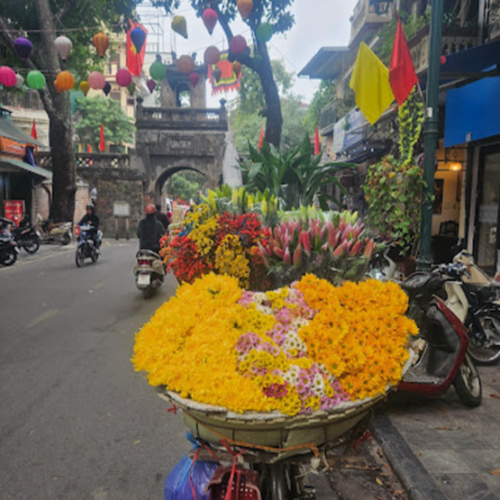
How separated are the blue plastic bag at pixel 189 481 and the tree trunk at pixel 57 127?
1771 centimetres

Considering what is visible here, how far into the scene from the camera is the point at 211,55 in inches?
458

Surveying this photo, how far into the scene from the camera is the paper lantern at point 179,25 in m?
10.6

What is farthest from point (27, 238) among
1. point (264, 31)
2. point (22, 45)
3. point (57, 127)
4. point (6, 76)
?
point (264, 31)

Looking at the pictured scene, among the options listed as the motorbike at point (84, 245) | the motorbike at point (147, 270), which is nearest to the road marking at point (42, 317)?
the motorbike at point (147, 270)

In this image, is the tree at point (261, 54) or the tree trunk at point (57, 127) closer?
the tree at point (261, 54)

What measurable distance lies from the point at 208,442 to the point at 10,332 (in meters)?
5.35

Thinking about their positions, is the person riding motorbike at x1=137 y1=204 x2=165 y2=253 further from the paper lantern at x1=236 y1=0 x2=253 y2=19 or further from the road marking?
the paper lantern at x1=236 y1=0 x2=253 y2=19

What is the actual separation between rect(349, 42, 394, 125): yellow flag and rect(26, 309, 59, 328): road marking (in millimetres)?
5771

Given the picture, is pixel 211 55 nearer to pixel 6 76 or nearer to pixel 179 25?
pixel 179 25

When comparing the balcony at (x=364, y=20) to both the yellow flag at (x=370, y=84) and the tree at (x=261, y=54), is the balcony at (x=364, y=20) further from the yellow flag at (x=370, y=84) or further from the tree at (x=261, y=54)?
the yellow flag at (x=370, y=84)

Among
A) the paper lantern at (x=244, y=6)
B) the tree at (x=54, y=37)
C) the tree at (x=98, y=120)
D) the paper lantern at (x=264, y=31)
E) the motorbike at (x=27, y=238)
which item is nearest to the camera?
the paper lantern at (x=244, y=6)

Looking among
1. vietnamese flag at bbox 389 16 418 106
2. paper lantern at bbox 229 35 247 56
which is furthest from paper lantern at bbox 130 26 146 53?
vietnamese flag at bbox 389 16 418 106

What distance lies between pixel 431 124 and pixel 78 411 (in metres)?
4.82

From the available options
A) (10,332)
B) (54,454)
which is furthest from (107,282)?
(54,454)
